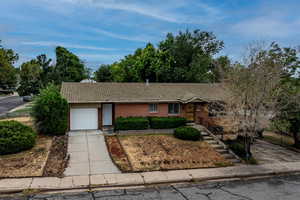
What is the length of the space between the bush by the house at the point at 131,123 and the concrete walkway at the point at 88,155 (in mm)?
1680

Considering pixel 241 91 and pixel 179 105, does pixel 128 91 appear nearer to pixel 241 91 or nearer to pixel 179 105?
pixel 179 105

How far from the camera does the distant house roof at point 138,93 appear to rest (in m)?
20.0

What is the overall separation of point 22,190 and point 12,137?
16.8 feet

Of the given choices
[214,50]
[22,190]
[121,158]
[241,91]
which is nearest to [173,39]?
[214,50]

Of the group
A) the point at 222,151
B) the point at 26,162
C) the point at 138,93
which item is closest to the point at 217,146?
the point at 222,151

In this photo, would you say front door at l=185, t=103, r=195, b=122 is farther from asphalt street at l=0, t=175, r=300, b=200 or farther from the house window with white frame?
asphalt street at l=0, t=175, r=300, b=200

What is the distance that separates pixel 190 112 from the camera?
21828 mm

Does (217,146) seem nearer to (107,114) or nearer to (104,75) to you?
(107,114)

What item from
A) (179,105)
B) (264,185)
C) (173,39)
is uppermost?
(173,39)

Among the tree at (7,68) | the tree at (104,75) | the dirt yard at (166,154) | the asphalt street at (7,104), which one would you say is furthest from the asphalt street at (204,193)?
the tree at (7,68)

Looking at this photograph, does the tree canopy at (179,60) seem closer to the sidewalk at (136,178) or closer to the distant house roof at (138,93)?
the distant house roof at (138,93)

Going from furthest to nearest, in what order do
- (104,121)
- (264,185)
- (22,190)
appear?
(104,121), (264,185), (22,190)

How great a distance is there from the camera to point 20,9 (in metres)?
15.8

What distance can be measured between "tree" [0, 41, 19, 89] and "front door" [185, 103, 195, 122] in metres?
49.6
